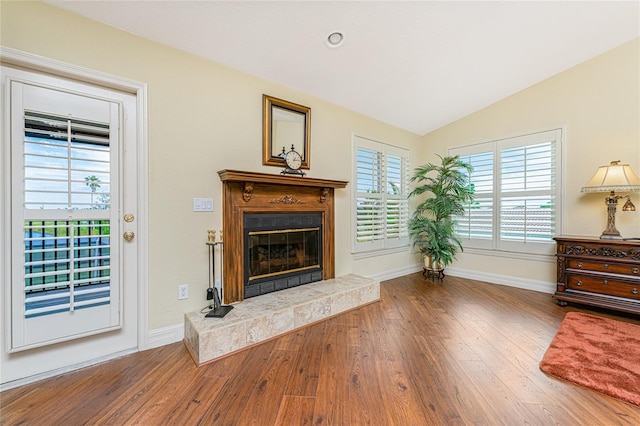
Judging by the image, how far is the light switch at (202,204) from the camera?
237 cm

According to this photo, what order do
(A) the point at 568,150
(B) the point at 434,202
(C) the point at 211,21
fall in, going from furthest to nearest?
(B) the point at 434,202
(A) the point at 568,150
(C) the point at 211,21

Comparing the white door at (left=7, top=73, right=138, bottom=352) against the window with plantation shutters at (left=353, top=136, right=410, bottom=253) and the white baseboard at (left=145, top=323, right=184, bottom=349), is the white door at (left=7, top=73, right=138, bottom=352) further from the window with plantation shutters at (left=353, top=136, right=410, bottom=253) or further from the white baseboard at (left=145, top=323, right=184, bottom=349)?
the window with plantation shutters at (left=353, top=136, right=410, bottom=253)

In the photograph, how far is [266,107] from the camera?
280cm

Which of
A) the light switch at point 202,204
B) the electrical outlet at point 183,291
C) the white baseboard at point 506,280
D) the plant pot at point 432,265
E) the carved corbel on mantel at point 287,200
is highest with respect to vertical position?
the carved corbel on mantel at point 287,200

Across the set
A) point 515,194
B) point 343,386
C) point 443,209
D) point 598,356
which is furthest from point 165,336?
point 515,194

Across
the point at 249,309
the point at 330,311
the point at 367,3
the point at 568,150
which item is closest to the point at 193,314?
the point at 249,309

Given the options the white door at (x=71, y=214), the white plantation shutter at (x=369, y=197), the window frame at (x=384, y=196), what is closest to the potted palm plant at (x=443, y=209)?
the window frame at (x=384, y=196)

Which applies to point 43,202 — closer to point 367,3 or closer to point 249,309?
point 249,309

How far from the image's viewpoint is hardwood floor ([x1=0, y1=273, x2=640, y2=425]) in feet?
4.68

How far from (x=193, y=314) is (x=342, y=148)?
2.55 meters

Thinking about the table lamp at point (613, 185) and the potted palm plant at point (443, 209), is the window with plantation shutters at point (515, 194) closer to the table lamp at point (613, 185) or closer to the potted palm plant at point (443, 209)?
the potted palm plant at point (443, 209)

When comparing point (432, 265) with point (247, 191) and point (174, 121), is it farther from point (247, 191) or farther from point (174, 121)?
point (174, 121)

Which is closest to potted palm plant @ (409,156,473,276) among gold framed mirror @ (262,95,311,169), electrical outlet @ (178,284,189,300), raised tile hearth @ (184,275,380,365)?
raised tile hearth @ (184,275,380,365)

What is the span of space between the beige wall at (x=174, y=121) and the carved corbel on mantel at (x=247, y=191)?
0.23 metres
